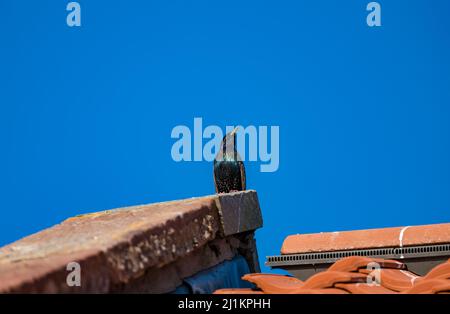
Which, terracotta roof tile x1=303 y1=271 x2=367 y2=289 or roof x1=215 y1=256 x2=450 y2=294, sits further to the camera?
terracotta roof tile x1=303 y1=271 x2=367 y2=289

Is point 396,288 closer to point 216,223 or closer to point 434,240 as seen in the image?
point 216,223

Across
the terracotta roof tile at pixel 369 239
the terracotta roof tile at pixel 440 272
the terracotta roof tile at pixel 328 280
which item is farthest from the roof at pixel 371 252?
the terracotta roof tile at pixel 328 280

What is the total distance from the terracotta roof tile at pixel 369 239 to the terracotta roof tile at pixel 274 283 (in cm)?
106

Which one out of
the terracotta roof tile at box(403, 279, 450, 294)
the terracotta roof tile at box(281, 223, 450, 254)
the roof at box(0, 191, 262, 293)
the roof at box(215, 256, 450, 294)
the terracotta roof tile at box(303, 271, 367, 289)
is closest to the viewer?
the roof at box(0, 191, 262, 293)

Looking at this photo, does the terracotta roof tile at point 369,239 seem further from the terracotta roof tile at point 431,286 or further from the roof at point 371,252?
the terracotta roof tile at point 431,286

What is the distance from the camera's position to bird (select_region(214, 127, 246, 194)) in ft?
16.3

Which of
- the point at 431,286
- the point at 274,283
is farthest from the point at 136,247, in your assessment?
the point at 431,286

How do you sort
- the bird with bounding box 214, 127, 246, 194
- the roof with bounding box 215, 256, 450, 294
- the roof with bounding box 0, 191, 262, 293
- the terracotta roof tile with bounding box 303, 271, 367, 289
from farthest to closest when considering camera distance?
the bird with bounding box 214, 127, 246, 194 → the terracotta roof tile with bounding box 303, 271, 367, 289 → the roof with bounding box 215, 256, 450, 294 → the roof with bounding box 0, 191, 262, 293

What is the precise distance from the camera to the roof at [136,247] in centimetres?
226

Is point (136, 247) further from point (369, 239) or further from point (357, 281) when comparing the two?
point (369, 239)

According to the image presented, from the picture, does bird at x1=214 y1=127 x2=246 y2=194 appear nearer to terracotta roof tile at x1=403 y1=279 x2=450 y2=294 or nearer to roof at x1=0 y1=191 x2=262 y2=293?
roof at x1=0 y1=191 x2=262 y2=293

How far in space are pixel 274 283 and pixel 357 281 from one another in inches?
14.1

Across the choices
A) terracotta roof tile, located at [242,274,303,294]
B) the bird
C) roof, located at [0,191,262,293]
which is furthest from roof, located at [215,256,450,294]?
the bird

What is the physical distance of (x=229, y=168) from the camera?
4.97m
